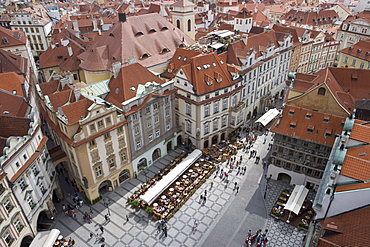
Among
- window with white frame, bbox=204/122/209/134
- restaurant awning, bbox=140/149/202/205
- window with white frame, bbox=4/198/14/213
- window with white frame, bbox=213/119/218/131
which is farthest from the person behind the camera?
window with white frame, bbox=213/119/218/131

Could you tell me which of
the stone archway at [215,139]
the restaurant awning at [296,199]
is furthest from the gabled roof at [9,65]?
the restaurant awning at [296,199]

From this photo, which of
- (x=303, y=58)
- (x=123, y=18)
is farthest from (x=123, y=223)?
(x=303, y=58)

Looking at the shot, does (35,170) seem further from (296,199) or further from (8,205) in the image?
(296,199)

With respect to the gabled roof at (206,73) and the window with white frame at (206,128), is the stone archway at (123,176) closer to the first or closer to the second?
the window with white frame at (206,128)

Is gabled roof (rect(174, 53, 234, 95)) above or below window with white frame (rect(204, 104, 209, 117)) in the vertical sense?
above

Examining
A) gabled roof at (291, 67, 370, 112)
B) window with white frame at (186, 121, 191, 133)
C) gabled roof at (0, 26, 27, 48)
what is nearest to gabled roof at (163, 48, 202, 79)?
window with white frame at (186, 121, 191, 133)

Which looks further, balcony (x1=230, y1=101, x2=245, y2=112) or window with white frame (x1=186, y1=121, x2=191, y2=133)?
balcony (x1=230, y1=101, x2=245, y2=112)

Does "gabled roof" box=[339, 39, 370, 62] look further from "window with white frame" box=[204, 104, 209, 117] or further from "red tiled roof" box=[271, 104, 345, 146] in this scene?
"window with white frame" box=[204, 104, 209, 117]
